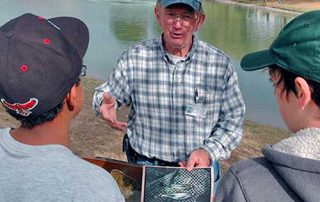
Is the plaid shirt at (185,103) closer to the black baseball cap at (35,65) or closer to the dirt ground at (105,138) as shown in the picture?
the black baseball cap at (35,65)

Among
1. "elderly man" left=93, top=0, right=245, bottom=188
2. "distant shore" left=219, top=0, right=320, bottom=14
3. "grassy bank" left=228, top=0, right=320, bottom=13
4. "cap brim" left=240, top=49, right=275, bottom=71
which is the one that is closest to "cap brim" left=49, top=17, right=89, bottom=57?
"cap brim" left=240, top=49, right=275, bottom=71

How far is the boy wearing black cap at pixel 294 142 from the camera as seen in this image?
5.19 feet

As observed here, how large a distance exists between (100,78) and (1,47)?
12.4 m

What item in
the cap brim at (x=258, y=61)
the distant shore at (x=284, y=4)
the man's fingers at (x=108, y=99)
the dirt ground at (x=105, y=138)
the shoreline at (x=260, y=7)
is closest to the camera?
the cap brim at (x=258, y=61)

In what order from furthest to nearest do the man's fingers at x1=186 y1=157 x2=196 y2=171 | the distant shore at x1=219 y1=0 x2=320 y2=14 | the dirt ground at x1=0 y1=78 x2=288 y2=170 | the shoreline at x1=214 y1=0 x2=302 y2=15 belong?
the distant shore at x1=219 y1=0 x2=320 y2=14 < the shoreline at x1=214 y1=0 x2=302 y2=15 < the dirt ground at x1=0 y1=78 x2=288 y2=170 < the man's fingers at x1=186 y1=157 x2=196 y2=171

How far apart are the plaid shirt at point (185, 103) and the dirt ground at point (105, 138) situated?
3.41 meters

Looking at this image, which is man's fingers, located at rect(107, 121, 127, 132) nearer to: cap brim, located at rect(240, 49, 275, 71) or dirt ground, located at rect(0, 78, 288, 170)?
cap brim, located at rect(240, 49, 275, 71)

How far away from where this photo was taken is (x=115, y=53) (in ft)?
59.7

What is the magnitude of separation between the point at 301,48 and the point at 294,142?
31cm

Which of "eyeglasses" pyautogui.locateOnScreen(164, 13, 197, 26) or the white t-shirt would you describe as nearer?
the white t-shirt

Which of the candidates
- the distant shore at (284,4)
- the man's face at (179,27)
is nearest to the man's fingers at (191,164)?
the man's face at (179,27)

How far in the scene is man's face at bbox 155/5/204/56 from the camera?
326 centimetres

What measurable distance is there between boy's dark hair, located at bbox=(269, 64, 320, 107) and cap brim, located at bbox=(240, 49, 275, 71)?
0.08ft

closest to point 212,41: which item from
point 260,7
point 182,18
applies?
A: point 182,18
